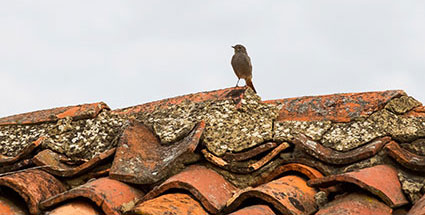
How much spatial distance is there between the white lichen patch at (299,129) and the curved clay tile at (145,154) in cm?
57

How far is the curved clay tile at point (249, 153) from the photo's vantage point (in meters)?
3.63

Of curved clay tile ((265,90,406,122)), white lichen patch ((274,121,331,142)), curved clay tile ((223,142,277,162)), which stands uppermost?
curved clay tile ((265,90,406,122))

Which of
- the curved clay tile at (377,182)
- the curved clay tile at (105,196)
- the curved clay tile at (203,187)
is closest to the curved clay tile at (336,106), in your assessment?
the curved clay tile at (377,182)

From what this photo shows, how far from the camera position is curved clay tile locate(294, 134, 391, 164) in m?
3.42

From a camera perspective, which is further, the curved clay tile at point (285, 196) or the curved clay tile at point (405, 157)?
the curved clay tile at point (405, 157)

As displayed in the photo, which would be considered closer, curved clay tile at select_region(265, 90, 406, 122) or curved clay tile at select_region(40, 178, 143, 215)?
curved clay tile at select_region(40, 178, 143, 215)

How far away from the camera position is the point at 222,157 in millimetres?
3705

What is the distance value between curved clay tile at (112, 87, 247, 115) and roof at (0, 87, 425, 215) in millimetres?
17

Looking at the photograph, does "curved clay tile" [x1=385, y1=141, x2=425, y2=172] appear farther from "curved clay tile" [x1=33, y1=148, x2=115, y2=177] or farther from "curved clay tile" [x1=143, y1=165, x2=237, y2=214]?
"curved clay tile" [x1=33, y1=148, x2=115, y2=177]

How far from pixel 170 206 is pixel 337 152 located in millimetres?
1305

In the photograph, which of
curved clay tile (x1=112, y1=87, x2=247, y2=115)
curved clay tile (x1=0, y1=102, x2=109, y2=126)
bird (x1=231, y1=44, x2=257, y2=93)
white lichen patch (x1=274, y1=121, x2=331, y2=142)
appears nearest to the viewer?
white lichen patch (x1=274, y1=121, x2=331, y2=142)

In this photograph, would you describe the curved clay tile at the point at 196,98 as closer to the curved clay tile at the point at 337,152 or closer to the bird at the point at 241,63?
the curved clay tile at the point at 337,152

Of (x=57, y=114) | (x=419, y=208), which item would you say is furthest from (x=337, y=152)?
(x=57, y=114)

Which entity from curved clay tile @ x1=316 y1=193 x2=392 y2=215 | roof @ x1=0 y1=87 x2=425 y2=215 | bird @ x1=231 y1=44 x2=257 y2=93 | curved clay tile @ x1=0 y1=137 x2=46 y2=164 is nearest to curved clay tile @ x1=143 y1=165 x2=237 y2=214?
roof @ x1=0 y1=87 x2=425 y2=215
